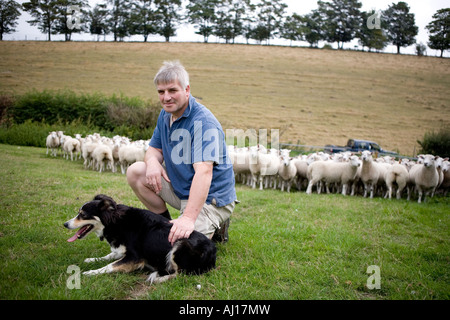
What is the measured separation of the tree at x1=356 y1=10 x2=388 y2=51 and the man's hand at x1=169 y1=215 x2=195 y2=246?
163 feet

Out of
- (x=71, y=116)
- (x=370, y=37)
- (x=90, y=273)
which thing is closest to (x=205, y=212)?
(x=90, y=273)

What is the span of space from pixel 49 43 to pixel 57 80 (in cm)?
1521

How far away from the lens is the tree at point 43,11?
34.7 metres

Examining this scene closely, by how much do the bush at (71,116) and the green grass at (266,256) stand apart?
51.3 ft

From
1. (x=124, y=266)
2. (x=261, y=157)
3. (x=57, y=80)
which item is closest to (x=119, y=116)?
(x=261, y=157)

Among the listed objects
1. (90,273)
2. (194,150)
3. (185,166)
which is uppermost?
(194,150)

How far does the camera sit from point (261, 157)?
1090cm

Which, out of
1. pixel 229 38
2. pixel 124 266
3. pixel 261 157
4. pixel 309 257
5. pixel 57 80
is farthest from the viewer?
pixel 229 38

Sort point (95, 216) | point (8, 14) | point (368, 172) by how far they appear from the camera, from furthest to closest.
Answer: point (8, 14), point (368, 172), point (95, 216)

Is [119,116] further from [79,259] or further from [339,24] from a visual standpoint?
[339,24]

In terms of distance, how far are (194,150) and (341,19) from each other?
5109 cm

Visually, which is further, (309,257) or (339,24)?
(339,24)

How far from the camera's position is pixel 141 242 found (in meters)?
3.05

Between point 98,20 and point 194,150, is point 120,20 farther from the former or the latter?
point 194,150
